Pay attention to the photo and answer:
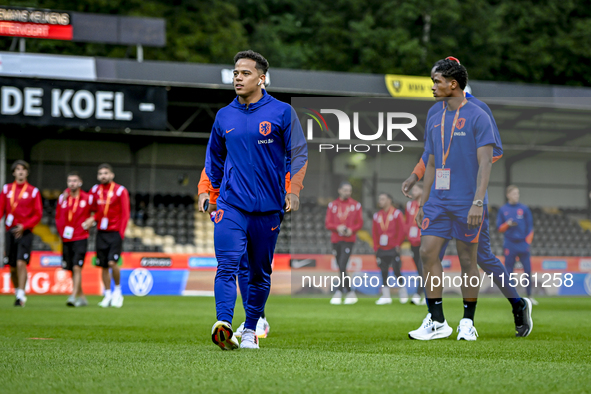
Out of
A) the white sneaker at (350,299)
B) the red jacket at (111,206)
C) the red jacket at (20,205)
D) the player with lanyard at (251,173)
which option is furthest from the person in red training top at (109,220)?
the player with lanyard at (251,173)

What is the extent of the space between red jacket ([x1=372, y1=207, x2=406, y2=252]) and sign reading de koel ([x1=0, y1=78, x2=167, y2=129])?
20.5ft

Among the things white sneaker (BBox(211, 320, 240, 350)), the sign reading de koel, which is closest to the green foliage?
the sign reading de koel

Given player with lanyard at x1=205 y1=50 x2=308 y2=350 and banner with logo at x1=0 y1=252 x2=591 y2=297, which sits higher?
player with lanyard at x1=205 y1=50 x2=308 y2=350

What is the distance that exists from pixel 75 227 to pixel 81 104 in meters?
6.26

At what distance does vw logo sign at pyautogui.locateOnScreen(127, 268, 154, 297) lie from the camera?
663 inches

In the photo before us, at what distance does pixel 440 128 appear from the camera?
22.2 ft

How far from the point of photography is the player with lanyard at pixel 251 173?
5.35 m

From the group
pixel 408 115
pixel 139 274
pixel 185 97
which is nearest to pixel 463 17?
pixel 185 97

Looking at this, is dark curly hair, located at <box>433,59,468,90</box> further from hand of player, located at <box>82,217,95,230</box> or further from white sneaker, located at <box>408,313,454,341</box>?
hand of player, located at <box>82,217,95,230</box>

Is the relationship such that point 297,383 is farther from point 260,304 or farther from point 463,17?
point 463,17

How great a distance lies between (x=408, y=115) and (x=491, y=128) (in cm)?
146

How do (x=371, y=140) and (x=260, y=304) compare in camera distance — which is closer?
(x=260, y=304)

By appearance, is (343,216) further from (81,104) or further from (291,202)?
(291,202)

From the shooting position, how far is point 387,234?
14805mm
